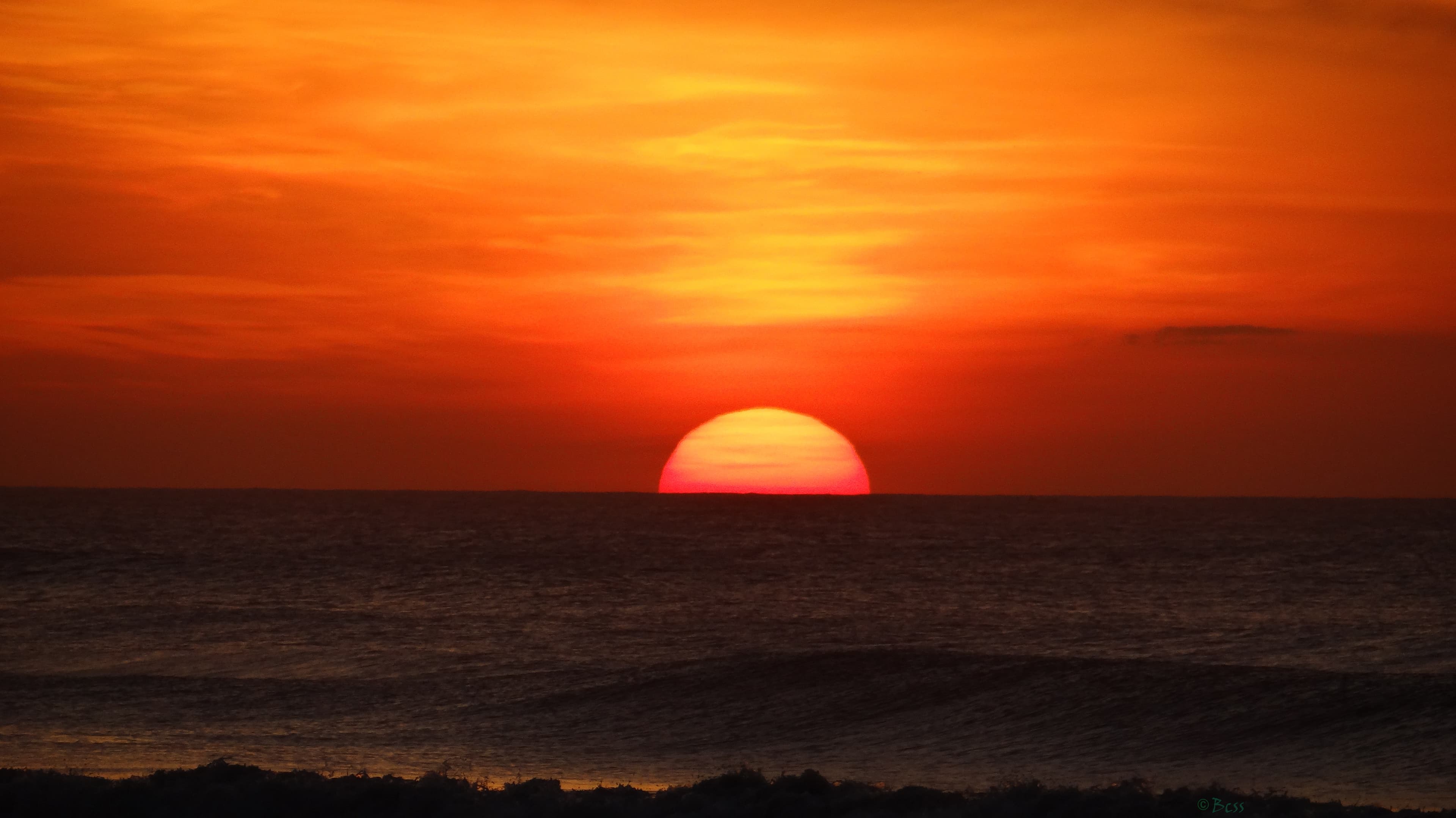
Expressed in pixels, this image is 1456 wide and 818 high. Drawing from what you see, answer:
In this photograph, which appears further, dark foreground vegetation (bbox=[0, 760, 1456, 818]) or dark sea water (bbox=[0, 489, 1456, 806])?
dark sea water (bbox=[0, 489, 1456, 806])

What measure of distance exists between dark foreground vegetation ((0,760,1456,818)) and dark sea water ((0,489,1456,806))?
3570 mm

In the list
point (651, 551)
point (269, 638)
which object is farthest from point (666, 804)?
point (651, 551)

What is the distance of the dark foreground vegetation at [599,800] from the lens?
42.5ft

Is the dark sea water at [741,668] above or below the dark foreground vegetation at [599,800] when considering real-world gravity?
below

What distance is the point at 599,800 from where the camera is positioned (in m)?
13.7

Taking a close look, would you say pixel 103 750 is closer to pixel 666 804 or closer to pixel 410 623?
pixel 666 804

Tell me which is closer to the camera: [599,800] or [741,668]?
[599,800]

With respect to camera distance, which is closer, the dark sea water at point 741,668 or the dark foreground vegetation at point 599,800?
the dark foreground vegetation at point 599,800

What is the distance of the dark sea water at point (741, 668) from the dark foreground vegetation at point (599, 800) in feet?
11.7

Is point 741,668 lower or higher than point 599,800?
lower

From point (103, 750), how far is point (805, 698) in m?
12.8

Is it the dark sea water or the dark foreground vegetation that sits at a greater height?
the dark foreground vegetation

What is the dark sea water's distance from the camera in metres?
20.0

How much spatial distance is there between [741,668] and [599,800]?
623 inches
